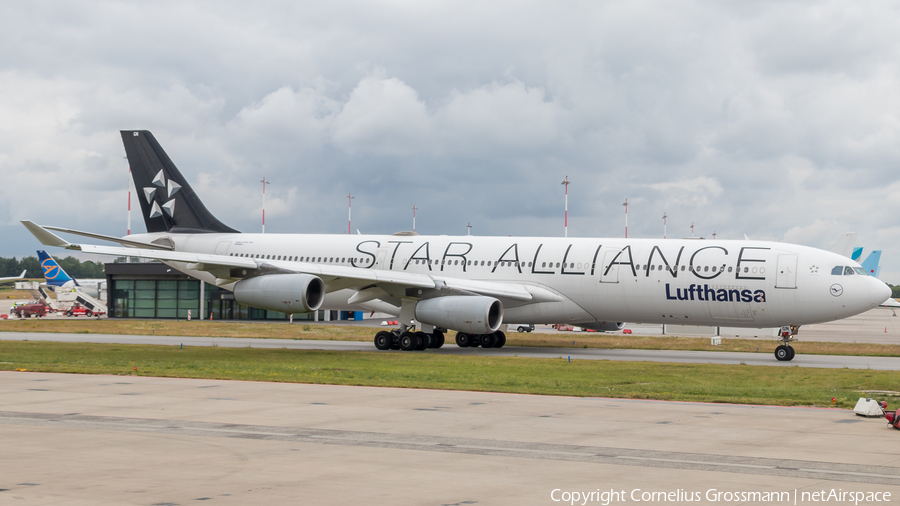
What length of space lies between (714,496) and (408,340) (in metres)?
23.1

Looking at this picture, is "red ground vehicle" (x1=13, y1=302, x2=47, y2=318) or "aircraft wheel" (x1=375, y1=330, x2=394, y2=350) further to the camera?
"red ground vehicle" (x1=13, y1=302, x2=47, y2=318)

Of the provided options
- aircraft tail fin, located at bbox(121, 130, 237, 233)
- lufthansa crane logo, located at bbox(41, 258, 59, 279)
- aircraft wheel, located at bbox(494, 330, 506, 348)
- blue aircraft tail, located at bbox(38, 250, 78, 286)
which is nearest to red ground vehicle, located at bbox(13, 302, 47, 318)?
blue aircraft tail, located at bbox(38, 250, 78, 286)

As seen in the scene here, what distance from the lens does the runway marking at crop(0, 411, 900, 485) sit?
376 inches

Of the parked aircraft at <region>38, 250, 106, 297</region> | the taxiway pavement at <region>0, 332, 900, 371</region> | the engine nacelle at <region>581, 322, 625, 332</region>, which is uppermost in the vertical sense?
the parked aircraft at <region>38, 250, 106, 297</region>

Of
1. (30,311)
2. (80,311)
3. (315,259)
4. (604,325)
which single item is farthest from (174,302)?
(604,325)

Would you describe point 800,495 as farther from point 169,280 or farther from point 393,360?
point 169,280

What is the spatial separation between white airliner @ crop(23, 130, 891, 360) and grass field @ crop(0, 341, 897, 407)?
256cm

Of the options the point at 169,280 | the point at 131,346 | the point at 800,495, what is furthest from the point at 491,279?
the point at 169,280

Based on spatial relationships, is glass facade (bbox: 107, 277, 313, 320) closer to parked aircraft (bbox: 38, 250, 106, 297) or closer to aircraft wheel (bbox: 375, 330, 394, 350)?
parked aircraft (bbox: 38, 250, 106, 297)

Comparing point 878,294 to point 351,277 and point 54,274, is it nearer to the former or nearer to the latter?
point 351,277

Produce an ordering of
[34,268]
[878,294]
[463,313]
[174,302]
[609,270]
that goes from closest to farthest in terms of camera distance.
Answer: [878,294], [463,313], [609,270], [174,302], [34,268]

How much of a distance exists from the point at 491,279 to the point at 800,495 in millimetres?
23694

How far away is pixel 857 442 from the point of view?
450 inches

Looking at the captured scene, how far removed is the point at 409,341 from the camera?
30922 millimetres
